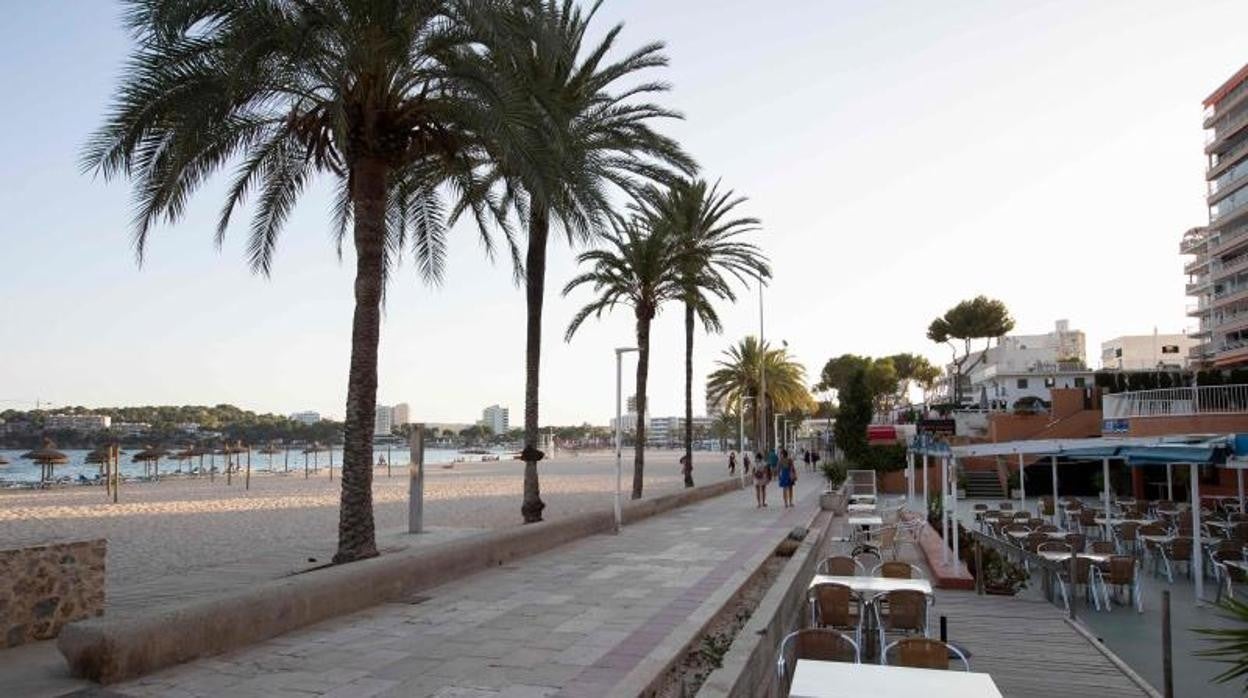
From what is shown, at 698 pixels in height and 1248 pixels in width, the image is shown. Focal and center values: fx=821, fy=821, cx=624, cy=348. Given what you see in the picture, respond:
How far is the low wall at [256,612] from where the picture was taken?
5723mm

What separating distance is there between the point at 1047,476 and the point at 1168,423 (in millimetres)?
7997

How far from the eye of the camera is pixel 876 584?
7.64 metres

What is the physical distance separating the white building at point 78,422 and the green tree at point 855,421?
149 meters

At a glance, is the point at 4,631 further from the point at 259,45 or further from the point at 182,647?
the point at 259,45

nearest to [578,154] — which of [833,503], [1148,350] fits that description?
[833,503]

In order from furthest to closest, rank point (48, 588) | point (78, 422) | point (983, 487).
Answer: point (78, 422) < point (983, 487) < point (48, 588)

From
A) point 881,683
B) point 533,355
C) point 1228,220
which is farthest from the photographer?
point 1228,220

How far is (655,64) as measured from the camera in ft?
54.7

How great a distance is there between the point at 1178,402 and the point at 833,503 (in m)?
13.7

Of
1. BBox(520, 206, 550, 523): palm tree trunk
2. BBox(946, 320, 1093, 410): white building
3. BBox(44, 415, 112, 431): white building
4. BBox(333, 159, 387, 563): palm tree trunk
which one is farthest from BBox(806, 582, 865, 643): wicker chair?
BBox(44, 415, 112, 431): white building

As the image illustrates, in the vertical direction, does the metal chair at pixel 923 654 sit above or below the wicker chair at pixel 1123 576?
above

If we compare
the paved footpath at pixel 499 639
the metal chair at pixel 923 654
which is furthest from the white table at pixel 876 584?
the metal chair at pixel 923 654

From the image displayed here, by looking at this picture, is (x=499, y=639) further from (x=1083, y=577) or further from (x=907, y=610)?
(x=1083, y=577)

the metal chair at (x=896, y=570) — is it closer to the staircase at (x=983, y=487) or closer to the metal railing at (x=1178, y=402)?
the metal railing at (x=1178, y=402)
